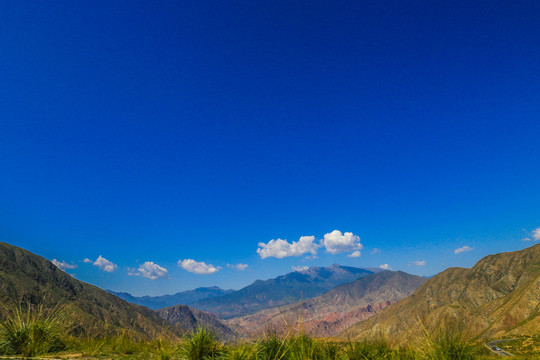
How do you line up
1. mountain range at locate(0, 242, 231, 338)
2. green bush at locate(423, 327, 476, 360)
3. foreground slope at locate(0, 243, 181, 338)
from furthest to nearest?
foreground slope at locate(0, 243, 181, 338), mountain range at locate(0, 242, 231, 338), green bush at locate(423, 327, 476, 360)

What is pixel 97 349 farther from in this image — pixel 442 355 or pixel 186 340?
pixel 442 355

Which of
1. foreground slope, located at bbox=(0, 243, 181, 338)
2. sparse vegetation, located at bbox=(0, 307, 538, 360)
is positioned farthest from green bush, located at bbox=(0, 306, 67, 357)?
foreground slope, located at bbox=(0, 243, 181, 338)

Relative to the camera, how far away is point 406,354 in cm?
744

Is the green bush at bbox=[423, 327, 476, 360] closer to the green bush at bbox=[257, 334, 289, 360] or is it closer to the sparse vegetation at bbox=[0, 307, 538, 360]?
the sparse vegetation at bbox=[0, 307, 538, 360]

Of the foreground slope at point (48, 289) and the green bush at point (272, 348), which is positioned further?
the foreground slope at point (48, 289)

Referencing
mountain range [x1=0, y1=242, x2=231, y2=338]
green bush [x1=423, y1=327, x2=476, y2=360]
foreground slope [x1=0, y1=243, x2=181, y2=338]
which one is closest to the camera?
green bush [x1=423, y1=327, x2=476, y2=360]

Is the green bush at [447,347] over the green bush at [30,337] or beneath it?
beneath

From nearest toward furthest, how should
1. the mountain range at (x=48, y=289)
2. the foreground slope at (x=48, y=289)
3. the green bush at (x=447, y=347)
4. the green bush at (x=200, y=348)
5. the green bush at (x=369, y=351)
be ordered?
1. the green bush at (x=447, y=347)
2. the green bush at (x=200, y=348)
3. the green bush at (x=369, y=351)
4. the mountain range at (x=48, y=289)
5. the foreground slope at (x=48, y=289)

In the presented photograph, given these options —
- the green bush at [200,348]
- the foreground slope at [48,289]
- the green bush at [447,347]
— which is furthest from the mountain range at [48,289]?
the green bush at [447,347]

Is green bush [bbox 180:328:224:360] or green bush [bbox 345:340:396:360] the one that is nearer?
green bush [bbox 180:328:224:360]

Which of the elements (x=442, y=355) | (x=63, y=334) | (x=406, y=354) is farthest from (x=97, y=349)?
(x=442, y=355)

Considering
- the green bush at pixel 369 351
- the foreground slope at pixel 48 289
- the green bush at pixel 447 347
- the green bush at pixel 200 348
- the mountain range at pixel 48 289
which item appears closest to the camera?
the green bush at pixel 447 347

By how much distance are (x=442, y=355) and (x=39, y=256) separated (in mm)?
212015

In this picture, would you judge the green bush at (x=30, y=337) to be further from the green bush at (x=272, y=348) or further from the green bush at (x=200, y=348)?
the green bush at (x=272, y=348)
